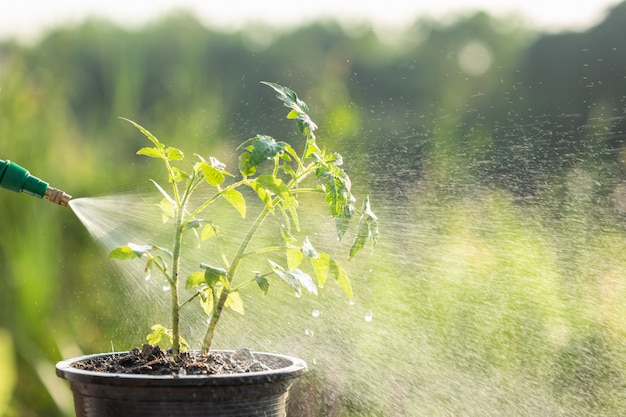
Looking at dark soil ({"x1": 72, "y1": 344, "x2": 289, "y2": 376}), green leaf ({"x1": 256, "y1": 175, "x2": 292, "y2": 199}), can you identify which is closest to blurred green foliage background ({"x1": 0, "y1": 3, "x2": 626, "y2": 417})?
dark soil ({"x1": 72, "y1": 344, "x2": 289, "y2": 376})

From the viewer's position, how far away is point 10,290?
2334 mm

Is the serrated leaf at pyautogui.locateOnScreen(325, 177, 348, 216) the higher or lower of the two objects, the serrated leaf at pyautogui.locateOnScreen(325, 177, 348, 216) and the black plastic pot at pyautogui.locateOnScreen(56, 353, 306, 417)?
the higher

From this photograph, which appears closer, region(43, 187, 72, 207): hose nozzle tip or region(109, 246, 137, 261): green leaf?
region(109, 246, 137, 261): green leaf

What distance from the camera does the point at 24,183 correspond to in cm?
126

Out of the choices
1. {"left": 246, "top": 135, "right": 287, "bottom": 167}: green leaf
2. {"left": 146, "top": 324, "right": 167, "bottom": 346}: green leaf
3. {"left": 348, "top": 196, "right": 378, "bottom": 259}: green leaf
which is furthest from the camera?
{"left": 146, "top": 324, "right": 167, "bottom": 346}: green leaf

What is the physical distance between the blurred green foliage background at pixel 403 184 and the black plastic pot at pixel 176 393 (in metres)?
0.96

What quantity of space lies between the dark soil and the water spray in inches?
10.8

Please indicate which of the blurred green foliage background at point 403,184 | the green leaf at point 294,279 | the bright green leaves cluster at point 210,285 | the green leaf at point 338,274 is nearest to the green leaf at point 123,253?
the bright green leaves cluster at point 210,285

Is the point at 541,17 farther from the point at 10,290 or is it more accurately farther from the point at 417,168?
the point at 10,290

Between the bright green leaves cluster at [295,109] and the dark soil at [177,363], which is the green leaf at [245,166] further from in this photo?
the dark soil at [177,363]

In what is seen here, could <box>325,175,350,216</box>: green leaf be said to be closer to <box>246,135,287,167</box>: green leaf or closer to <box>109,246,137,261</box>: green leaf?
<box>246,135,287,167</box>: green leaf

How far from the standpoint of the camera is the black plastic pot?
1109mm

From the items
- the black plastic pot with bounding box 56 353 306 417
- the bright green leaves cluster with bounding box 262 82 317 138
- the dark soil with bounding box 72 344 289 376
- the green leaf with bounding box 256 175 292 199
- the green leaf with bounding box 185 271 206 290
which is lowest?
the black plastic pot with bounding box 56 353 306 417

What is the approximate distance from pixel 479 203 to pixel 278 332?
0.78m
